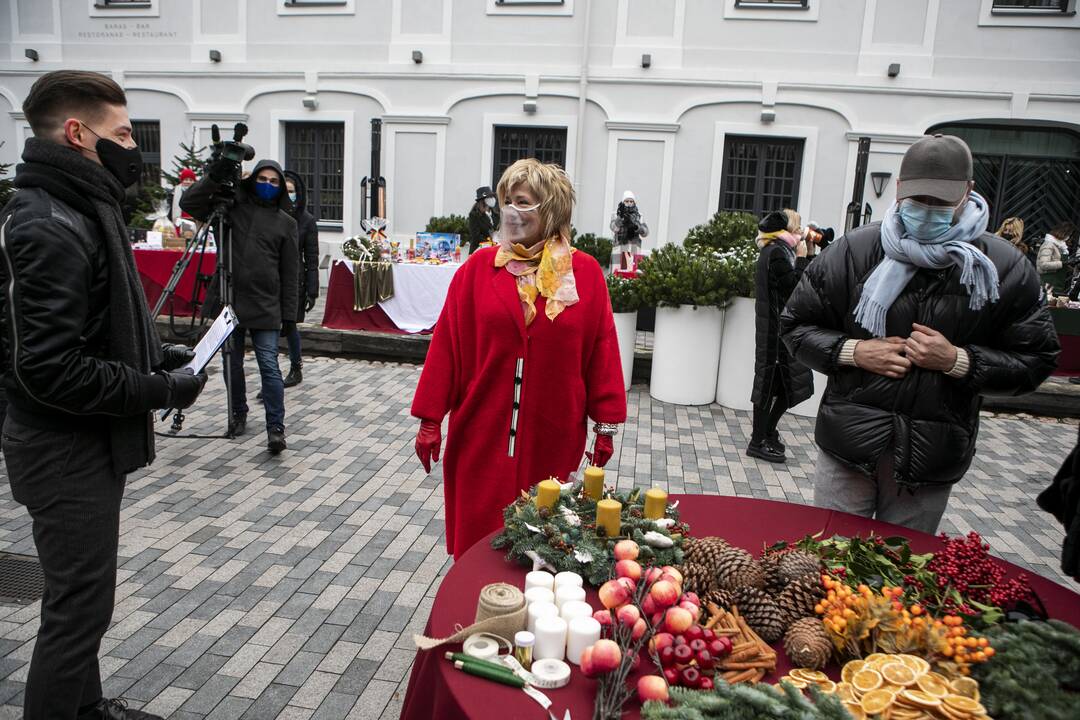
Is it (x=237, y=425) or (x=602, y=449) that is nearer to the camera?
(x=602, y=449)

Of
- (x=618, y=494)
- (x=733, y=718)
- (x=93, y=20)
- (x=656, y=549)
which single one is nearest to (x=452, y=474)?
(x=618, y=494)

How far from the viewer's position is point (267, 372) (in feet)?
17.3

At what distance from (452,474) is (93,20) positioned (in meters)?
16.7

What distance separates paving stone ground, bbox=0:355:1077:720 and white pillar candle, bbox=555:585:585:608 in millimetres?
1346

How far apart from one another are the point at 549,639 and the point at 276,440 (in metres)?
4.21

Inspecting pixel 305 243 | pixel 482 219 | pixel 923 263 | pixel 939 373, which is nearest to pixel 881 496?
pixel 939 373

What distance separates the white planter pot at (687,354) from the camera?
7078 mm

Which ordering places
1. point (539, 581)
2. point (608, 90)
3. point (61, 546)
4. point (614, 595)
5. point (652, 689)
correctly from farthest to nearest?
point (608, 90) → point (61, 546) → point (539, 581) → point (614, 595) → point (652, 689)

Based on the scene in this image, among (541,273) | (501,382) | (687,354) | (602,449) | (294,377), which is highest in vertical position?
(541,273)

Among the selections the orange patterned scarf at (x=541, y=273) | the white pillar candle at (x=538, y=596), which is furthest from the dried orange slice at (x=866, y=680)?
the orange patterned scarf at (x=541, y=273)

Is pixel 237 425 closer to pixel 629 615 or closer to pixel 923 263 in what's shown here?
pixel 629 615

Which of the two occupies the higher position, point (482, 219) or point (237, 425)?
point (482, 219)

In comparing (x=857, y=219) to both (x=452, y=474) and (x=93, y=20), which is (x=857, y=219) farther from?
(x=93, y=20)

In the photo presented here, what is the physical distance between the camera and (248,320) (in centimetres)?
520
